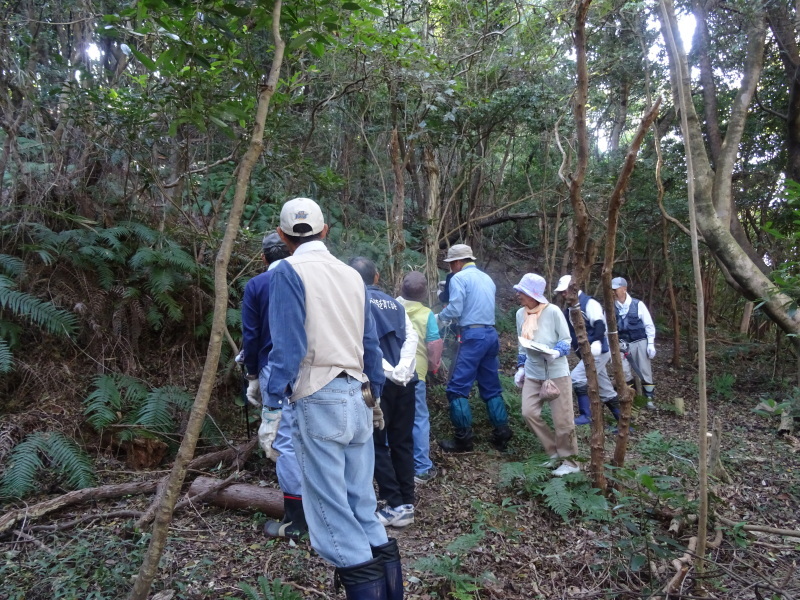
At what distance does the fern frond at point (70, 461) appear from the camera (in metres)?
4.56

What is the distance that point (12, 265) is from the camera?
5.52m

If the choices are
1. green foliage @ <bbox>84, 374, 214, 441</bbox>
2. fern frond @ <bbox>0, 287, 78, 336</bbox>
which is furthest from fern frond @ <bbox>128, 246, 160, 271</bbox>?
green foliage @ <bbox>84, 374, 214, 441</bbox>

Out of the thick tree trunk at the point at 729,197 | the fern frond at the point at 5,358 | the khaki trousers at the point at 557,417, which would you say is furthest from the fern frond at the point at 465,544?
the thick tree trunk at the point at 729,197

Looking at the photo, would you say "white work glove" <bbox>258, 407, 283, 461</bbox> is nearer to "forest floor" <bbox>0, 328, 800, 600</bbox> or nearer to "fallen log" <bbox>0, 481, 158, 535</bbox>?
"forest floor" <bbox>0, 328, 800, 600</bbox>

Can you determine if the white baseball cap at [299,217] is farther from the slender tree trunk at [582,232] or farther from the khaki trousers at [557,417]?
the khaki trousers at [557,417]

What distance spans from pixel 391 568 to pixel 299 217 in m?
1.89

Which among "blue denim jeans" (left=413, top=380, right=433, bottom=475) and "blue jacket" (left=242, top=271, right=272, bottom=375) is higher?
"blue jacket" (left=242, top=271, right=272, bottom=375)

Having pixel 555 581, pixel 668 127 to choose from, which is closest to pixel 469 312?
pixel 555 581

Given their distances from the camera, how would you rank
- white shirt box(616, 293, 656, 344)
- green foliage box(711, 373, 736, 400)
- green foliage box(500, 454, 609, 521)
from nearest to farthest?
green foliage box(500, 454, 609, 521), white shirt box(616, 293, 656, 344), green foliage box(711, 373, 736, 400)

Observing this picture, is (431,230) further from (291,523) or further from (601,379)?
(291,523)

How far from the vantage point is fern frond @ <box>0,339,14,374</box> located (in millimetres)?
4988

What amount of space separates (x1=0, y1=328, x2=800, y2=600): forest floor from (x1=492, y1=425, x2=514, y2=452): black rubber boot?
440mm

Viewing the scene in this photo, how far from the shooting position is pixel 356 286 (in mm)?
3068

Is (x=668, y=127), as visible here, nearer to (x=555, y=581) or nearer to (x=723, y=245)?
(x=723, y=245)
